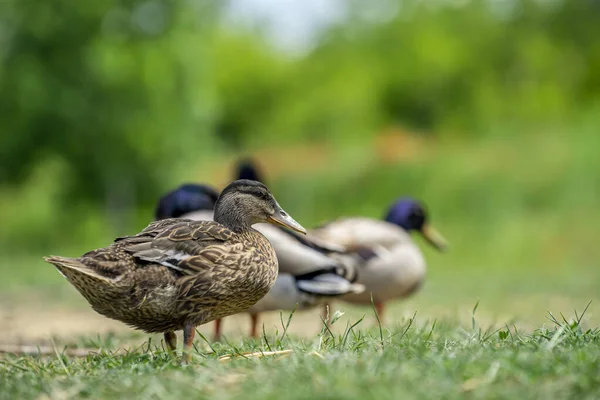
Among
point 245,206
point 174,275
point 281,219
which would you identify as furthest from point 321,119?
point 174,275

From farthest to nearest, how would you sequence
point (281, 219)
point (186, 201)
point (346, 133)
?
point (346, 133) → point (186, 201) → point (281, 219)

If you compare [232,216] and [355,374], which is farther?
[232,216]

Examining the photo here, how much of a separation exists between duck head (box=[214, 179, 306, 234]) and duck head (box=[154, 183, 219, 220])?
2.43m

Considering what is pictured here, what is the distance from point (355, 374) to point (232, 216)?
183 cm

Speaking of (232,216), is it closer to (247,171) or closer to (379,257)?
(379,257)

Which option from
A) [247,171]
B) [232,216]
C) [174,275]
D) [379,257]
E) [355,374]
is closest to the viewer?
[355,374]

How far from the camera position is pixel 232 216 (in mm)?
4945

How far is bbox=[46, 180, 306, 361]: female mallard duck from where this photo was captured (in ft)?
14.4

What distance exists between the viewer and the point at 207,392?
325 cm

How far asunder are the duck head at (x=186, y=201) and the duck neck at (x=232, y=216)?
8.10 ft

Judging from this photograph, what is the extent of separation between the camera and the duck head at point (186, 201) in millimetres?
7445

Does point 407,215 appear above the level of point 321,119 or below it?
below

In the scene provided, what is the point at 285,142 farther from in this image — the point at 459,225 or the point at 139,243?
the point at 139,243

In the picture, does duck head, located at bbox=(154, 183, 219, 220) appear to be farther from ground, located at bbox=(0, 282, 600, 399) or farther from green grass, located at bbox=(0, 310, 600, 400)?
green grass, located at bbox=(0, 310, 600, 400)
